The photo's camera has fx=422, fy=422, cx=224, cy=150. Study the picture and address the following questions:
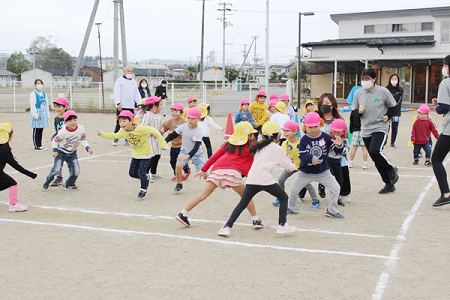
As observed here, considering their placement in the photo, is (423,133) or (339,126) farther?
(423,133)

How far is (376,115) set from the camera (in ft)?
23.5

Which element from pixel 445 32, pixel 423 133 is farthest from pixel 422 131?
pixel 445 32

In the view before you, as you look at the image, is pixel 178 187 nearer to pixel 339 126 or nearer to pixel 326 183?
pixel 326 183

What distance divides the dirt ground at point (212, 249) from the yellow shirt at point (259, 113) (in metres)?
4.39

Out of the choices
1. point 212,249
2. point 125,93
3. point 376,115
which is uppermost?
point 125,93

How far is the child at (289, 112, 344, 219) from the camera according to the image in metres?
5.89

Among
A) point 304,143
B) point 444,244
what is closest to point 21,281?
point 304,143

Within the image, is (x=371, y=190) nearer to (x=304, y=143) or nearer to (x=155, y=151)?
(x=304, y=143)

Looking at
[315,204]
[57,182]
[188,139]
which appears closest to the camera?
[315,204]

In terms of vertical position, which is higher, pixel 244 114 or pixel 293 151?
pixel 244 114

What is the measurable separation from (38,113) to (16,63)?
101660mm

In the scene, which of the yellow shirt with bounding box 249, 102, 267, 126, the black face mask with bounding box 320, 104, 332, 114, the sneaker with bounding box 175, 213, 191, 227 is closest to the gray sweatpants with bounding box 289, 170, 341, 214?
the black face mask with bounding box 320, 104, 332, 114

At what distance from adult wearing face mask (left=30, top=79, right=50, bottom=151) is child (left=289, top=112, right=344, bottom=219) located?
884 centimetres

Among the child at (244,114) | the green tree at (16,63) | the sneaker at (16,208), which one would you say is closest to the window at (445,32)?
the child at (244,114)
